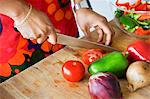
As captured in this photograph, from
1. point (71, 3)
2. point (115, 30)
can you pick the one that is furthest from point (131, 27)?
point (71, 3)

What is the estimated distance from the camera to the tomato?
38.3 inches

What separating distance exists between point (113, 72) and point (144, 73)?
0.09m

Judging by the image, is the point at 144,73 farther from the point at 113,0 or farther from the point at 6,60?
the point at 6,60

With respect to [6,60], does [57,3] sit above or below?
above

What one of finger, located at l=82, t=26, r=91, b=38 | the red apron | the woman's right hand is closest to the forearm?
the woman's right hand

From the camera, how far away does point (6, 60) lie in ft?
3.59

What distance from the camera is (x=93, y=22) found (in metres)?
1.07

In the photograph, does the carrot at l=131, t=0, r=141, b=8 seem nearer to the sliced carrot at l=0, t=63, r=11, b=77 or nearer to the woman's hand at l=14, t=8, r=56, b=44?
the woman's hand at l=14, t=8, r=56, b=44

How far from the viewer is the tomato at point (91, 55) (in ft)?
3.19

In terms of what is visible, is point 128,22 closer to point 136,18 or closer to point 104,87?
point 136,18

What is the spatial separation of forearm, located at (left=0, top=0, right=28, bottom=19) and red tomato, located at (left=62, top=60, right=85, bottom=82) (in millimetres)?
181

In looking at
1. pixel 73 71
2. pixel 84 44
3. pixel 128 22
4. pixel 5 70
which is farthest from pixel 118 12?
pixel 5 70

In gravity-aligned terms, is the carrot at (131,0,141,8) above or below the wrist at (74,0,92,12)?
below

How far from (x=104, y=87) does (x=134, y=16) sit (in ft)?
1.09
